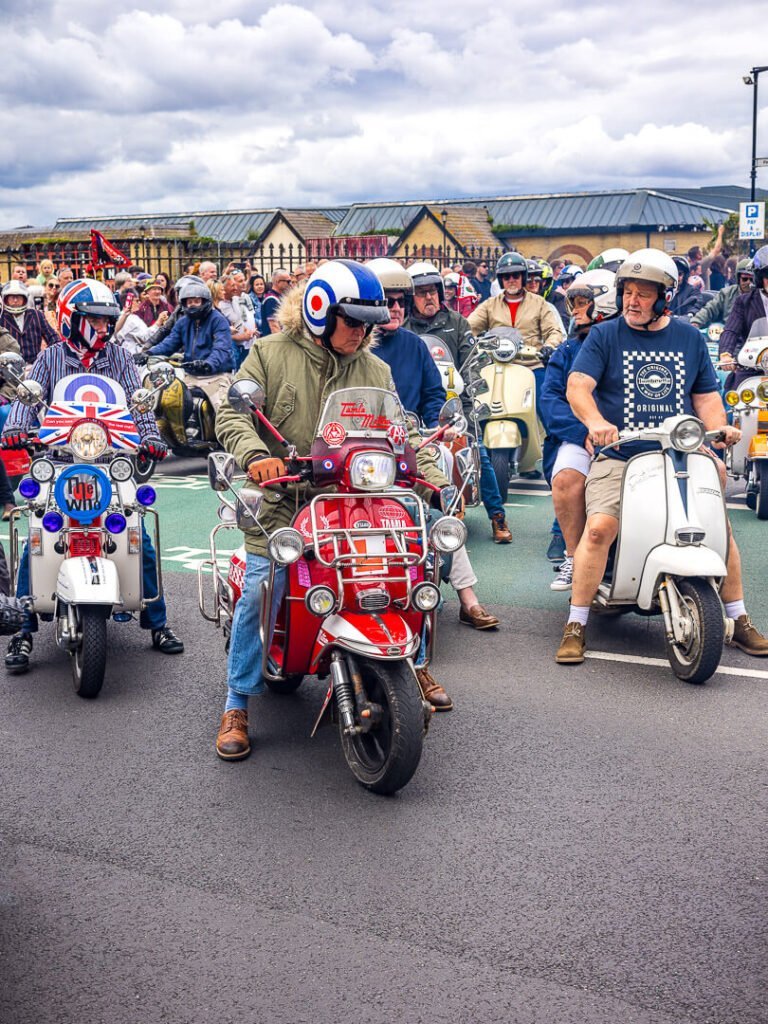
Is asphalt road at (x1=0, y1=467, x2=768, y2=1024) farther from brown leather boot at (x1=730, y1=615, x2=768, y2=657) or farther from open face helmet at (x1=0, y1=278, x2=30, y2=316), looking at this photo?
open face helmet at (x1=0, y1=278, x2=30, y2=316)

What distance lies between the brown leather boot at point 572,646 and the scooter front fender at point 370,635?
68.0 inches

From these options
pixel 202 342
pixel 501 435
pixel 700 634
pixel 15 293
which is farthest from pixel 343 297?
pixel 15 293

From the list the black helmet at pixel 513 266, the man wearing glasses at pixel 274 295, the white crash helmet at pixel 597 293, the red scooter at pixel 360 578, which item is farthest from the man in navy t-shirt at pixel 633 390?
the man wearing glasses at pixel 274 295

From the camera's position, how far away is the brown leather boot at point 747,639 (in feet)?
20.3

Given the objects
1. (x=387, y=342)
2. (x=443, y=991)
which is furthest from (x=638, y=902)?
(x=387, y=342)

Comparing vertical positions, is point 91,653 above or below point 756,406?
below

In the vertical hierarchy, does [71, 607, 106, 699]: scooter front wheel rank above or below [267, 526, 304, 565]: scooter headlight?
below

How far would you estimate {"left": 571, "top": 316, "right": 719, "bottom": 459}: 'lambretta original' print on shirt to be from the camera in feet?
20.2

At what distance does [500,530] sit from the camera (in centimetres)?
913

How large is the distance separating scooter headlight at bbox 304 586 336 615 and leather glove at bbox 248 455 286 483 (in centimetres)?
49

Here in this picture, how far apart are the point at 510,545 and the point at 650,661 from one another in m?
2.89

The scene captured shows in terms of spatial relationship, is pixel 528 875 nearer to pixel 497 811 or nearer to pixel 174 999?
pixel 497 811

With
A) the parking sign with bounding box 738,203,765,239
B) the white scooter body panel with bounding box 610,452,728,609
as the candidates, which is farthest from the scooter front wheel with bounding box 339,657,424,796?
the parking sign with bounding box 738,203,765,239

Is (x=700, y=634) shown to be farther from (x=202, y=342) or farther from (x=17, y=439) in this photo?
(x=202, y=342)
